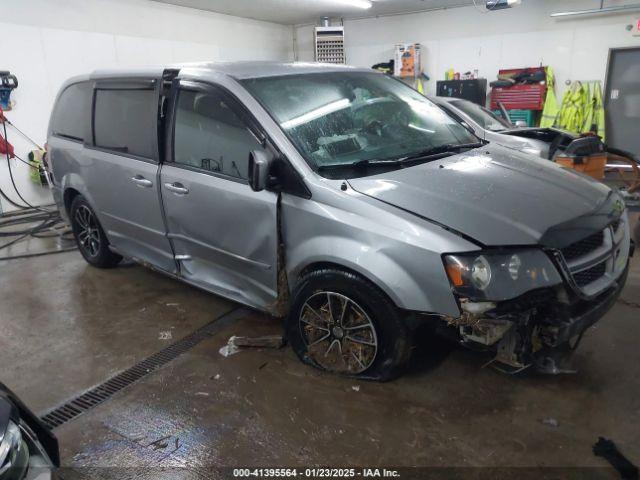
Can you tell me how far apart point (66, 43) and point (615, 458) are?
25.8ft

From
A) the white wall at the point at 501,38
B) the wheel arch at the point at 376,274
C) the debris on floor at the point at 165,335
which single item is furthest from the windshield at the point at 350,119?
the white wall at the point at 501,38

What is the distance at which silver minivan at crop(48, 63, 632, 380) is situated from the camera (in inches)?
80.7

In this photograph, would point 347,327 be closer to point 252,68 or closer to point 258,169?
point 258,169

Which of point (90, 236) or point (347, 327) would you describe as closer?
point (347, 327)

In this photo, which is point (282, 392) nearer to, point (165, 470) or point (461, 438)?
point (165, 470)

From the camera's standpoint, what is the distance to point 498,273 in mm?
2004

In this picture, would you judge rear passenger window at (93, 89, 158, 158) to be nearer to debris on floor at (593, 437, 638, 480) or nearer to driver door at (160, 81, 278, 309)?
driver door at (160, 81, 278, 309)

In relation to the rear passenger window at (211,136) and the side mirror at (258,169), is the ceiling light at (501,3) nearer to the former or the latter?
the rear passenger window at (211,136)

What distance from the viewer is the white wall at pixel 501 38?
333 inches

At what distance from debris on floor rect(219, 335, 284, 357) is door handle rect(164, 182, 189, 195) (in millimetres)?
955

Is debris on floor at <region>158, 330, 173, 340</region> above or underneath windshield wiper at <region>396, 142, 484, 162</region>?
underneath

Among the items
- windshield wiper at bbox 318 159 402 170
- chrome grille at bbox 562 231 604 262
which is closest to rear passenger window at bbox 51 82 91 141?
windshield wiper at bbox 318 159 402 170

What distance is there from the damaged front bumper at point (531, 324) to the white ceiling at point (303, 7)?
771 centimetres

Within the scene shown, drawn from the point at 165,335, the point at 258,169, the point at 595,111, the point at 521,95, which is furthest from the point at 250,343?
the point at 595,111
